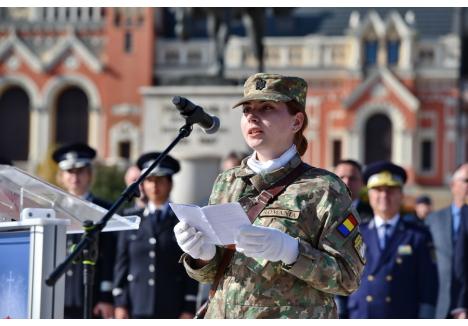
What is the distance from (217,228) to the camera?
3.28 meters

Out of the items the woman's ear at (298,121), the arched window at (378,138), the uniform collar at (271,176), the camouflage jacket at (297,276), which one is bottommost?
the arched window at (378,138)

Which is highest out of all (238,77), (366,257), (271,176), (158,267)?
(238,77)

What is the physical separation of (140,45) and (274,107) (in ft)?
119

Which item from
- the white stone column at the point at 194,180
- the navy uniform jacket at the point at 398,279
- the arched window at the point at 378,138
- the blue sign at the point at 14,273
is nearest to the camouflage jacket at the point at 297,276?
the blue sign at the point at 14,273

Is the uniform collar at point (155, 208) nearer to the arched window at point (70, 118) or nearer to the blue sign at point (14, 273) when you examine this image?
the blue sign at point (14, 273)

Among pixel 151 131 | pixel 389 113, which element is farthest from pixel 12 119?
pixel 151 131

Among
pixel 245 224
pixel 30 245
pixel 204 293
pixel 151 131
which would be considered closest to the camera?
pixel 245 224

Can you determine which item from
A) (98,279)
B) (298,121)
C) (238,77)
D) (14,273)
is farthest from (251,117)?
(238,77)

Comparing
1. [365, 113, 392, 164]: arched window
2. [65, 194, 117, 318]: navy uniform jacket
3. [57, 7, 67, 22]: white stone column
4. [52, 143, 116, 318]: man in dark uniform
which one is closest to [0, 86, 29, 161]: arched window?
[57, 7, 67, 22]: white stone column

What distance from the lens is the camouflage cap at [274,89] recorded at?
3.48 meters

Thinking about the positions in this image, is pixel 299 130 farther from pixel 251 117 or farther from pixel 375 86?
pixel 375 86

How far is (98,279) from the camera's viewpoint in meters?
6.64

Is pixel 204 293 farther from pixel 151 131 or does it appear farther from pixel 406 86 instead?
pixel 406 86

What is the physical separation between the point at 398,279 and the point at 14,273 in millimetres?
2897
